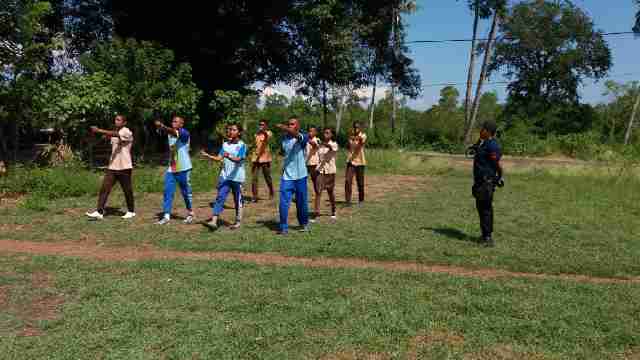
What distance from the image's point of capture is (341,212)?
10.3 meters

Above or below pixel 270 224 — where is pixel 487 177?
above

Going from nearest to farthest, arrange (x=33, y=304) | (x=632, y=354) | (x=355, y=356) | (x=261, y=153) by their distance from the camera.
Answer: (x=355, y=356) → (x=632, y=354) → (x=33, y=304) → (x=261, y=153)

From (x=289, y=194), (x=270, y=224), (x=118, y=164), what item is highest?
(x=118, y=164)

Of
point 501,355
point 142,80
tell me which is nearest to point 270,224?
point 501,355

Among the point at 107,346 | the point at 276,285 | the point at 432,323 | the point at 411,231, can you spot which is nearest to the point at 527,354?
the point at 432,323

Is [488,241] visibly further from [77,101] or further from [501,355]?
[77,101]

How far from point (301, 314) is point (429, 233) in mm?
4084

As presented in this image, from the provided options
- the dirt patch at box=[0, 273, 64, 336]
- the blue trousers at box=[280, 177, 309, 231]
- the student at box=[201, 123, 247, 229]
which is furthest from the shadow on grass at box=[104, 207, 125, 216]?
the dirt patch at box=[0, 273, 64, 336]

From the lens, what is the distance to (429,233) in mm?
8359

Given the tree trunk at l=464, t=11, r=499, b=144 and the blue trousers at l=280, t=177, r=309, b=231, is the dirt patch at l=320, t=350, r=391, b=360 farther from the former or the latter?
the tree trunk at l=464, t=11, r=499, b=144

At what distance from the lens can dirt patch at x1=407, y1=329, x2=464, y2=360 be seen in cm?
413

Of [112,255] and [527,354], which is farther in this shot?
[112,255]

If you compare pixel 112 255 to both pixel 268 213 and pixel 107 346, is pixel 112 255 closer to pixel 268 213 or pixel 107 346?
pixel 107 346

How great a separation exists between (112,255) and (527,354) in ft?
16.7
